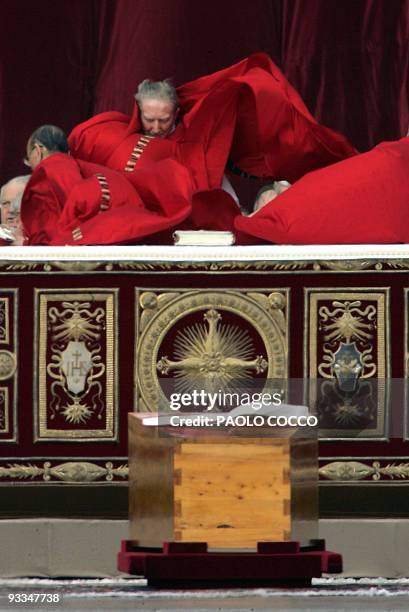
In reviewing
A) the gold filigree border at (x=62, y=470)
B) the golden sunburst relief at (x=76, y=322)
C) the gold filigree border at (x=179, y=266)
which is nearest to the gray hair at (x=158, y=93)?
the gold filigree border at (x=179, y=266)

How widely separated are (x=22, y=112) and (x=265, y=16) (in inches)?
41.9

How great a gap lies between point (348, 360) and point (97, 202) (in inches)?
38.6

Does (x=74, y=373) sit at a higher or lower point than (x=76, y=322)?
lower

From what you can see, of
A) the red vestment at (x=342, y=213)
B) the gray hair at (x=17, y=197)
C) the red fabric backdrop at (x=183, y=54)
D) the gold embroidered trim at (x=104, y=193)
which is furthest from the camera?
the red fabric backdrop at (x=183, y=54)

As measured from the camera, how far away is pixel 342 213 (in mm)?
6840

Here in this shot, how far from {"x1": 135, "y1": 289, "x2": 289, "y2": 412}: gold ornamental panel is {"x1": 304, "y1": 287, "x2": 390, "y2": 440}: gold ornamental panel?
0.10 meters

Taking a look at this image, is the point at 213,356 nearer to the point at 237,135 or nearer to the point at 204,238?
the point at 204,238

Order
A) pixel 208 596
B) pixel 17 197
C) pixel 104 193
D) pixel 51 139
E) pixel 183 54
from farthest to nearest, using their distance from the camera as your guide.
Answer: pixel 183 54
pixel 17 197
pixel 51 139
pixel 104 193
pixel 208 596

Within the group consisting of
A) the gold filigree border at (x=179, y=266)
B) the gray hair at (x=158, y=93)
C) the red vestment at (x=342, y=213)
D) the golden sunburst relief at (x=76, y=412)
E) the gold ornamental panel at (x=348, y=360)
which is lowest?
the golden sunburst relief at (x=76, y=412)

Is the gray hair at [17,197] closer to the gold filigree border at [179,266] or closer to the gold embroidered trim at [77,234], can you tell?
the gold embroidered trim at [77,234]

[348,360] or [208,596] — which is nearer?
[208,596]

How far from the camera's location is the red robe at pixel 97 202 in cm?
684

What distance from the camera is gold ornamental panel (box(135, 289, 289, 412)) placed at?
21.8 ft

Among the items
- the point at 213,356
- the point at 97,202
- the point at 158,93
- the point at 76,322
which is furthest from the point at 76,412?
the point at 158,93
